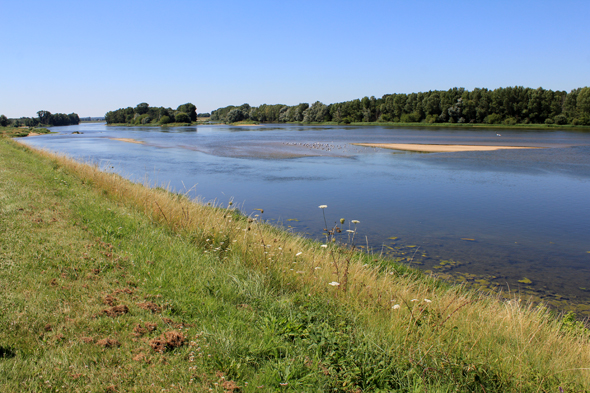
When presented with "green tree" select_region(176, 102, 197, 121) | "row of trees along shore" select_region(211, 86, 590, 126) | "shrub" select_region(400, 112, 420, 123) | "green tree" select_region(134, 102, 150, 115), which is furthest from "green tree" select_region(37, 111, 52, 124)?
"shrub" select_region(400, 112, 420, 123)

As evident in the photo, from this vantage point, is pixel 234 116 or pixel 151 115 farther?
pixel 234 116

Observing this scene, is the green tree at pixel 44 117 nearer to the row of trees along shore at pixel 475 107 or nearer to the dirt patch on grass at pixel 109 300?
the row of trees along shore at pixel 475 107

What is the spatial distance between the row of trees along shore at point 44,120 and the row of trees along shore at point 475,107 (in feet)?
361

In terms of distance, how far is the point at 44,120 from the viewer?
162625 millimetres

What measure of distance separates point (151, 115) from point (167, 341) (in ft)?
600

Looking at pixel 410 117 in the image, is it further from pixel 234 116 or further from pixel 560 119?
pixel 234 116

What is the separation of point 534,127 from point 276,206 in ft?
285

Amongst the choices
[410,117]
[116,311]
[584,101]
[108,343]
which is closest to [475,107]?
[410,117]

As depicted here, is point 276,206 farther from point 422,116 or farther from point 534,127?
point 422,116

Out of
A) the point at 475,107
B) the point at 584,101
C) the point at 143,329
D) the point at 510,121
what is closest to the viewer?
the point at 143,329

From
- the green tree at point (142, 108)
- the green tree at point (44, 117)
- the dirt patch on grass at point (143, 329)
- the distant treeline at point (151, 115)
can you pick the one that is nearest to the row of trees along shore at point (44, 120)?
the green tree at point (44, 117)

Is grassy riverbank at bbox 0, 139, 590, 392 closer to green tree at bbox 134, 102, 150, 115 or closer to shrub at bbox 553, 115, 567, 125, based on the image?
shrub at bbox 553, 115, 567, 125

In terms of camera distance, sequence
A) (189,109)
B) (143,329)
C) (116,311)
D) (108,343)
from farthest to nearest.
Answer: (189,109) → (116,311) → (143,329) → (108,343)

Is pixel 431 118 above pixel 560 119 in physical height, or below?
above
